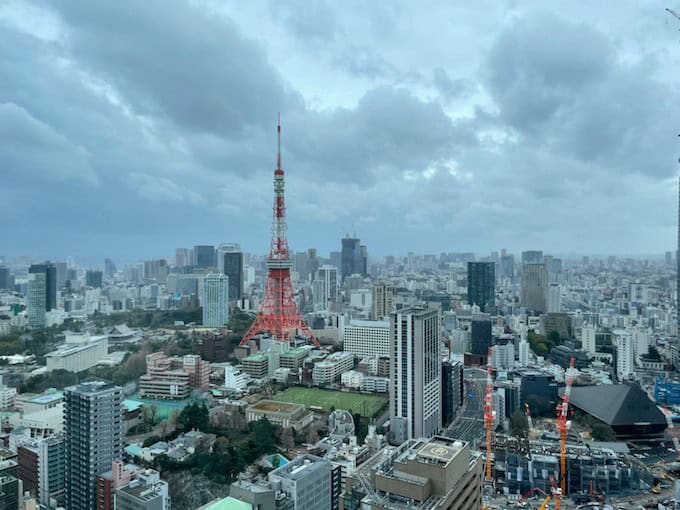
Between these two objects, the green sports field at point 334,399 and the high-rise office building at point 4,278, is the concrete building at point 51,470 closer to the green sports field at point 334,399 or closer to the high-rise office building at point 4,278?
the green sports field at point 334,399

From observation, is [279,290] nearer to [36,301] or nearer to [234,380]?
[234,380]

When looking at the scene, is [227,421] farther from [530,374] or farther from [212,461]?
[530,374]

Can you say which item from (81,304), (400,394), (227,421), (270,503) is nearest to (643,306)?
(400,394)

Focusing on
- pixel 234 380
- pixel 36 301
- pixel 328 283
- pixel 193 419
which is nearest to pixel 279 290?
pixel 234 380

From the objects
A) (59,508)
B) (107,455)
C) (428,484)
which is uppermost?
(428,484)

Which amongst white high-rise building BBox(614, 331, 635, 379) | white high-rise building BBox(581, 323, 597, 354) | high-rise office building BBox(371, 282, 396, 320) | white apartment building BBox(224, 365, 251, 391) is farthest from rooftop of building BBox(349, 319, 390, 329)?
white high-rise building BBox(614, 331, 635, 379)

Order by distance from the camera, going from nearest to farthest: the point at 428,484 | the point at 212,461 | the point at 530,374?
the point at 428,484 < the point at 212,461 < the point at 530,374
